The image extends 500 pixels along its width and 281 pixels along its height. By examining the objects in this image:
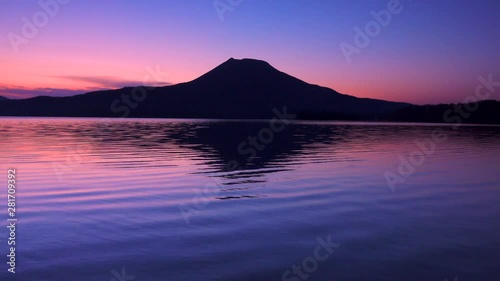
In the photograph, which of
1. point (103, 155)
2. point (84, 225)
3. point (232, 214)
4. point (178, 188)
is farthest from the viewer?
point (103, 155)

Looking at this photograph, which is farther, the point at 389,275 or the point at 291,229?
the point at 291,229

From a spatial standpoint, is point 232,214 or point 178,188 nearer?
point 232,214

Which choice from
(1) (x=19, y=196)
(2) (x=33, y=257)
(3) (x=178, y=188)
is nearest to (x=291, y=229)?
(2) (x=33, y=257)

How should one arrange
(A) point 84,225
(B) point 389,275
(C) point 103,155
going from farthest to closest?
(C) point 103,155 → (A) point 84,225 → (B) point 389,275

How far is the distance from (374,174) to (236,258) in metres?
16.2

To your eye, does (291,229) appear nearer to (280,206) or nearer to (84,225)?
(280,206)

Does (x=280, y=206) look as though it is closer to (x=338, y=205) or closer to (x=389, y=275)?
(x=338, y=205)

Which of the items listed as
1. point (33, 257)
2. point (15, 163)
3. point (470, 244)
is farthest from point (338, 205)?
point (15, 163)

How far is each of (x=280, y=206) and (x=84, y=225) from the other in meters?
6.39

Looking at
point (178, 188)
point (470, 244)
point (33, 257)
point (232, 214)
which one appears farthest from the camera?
point (178, 188)

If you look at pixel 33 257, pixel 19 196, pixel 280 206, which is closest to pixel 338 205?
pixel 280 206

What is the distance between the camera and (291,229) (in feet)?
40.5

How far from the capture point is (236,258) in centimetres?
974

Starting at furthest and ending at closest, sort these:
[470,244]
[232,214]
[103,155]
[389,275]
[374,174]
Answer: [103,155], [374,174], [232,214], [470,244], [389,275]
